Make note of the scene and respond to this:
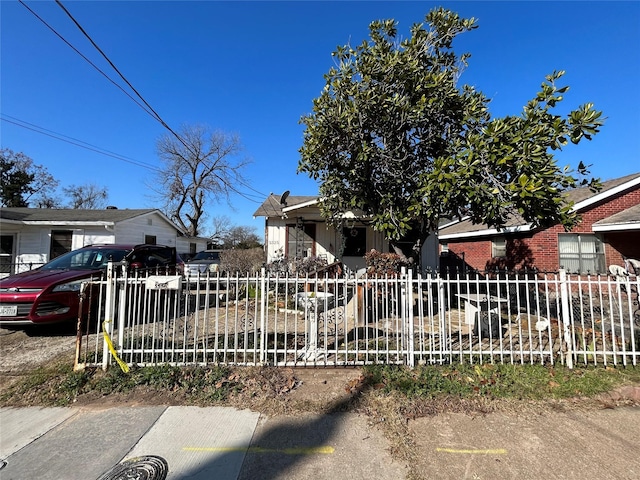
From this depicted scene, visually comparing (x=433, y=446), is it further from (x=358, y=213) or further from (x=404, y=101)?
(x=358, y=213)

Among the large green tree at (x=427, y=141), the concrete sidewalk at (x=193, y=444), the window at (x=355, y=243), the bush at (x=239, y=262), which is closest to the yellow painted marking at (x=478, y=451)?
the concrete sidewalk at (x=193, y=444)

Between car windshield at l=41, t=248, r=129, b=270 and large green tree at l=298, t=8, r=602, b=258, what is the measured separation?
201 inches

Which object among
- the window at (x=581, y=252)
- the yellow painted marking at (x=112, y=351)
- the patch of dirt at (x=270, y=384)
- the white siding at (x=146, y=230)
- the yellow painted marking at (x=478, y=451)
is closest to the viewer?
the yellow painted marking at (x=478, y=451)

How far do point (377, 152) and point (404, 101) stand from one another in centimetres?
118

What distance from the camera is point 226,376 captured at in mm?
4082

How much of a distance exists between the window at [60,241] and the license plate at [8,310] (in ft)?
38.9

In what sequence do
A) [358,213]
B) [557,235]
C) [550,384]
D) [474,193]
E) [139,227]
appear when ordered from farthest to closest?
[139,227] < [557,235] < [358,213] < [474,193] < [550,384]

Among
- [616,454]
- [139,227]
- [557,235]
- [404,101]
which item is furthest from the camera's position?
[139,227]

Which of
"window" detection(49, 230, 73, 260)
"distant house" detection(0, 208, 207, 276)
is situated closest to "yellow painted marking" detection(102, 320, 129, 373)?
"distant house" detection(0, 208, 207, 276)

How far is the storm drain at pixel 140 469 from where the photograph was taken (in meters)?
2.46

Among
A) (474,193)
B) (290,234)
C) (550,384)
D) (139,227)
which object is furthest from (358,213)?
(139,227)

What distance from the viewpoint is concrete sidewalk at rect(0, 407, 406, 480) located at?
99.9 inches

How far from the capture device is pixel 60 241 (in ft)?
49.7

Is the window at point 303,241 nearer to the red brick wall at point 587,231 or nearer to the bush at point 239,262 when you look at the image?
the bush at point 239,262
